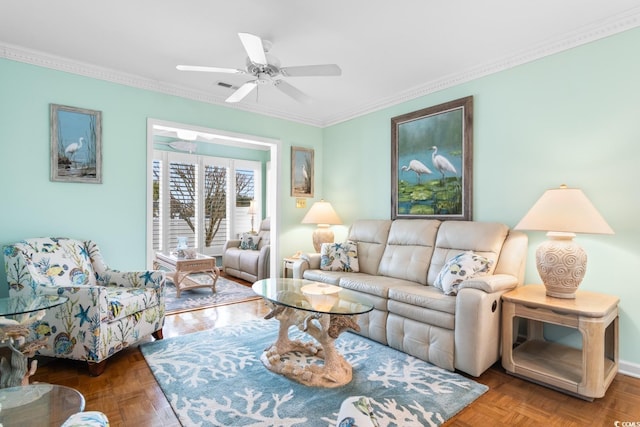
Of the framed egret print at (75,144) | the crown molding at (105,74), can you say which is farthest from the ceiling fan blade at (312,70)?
the framed egret print at (75,144)

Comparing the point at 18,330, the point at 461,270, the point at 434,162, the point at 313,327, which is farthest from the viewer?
the point at 434,162

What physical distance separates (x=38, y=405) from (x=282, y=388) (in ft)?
4.35

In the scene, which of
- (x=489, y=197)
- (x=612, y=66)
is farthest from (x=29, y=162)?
(x=612, y=66)

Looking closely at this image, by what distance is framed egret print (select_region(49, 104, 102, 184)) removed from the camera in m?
3.17

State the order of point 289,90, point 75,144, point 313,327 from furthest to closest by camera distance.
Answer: point 75,144 → point 289,90 → point 313,327

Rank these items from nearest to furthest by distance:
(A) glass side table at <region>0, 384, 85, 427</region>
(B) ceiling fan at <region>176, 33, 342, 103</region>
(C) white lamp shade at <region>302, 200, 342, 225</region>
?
(A) glass side table at <region>0, 384, 85, 427</region> < (B) ceiling fan at <region>176, 33, 342, 103</region> < (C) white lamp shade at <region>302, 200, 342, 225</region>

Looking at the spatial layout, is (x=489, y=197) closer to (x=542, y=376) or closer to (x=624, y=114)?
(x=624, y=114)

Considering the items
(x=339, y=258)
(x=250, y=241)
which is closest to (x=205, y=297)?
(x=250, y=241)

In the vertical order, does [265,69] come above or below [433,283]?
above

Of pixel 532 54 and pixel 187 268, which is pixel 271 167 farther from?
pixel 532 54

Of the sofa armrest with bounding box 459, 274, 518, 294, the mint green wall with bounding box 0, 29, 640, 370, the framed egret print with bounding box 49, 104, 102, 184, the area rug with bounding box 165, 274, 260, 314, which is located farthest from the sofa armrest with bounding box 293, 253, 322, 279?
the framed egret print with bounding box 49, 104, 102, 184

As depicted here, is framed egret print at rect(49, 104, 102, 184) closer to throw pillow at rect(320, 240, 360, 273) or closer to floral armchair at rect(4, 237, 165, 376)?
floral armchair at rect(4, 237, 165, 376)

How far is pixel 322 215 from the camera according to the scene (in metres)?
4.54

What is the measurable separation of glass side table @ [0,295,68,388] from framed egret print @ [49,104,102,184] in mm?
1489
